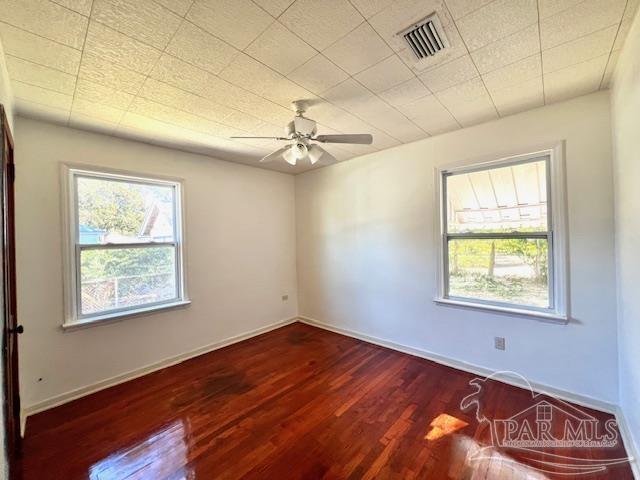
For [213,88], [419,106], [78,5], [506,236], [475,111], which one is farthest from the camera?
[506,236]

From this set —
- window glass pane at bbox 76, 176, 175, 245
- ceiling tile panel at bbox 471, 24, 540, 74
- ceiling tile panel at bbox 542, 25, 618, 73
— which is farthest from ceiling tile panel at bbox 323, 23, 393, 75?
window glass pane at bbox 76, 176, 175, 245

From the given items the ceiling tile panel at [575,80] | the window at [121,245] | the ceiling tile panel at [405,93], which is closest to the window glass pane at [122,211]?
the window at [121,245]

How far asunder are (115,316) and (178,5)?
277 centimetres

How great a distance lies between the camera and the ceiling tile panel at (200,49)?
4.75 feet

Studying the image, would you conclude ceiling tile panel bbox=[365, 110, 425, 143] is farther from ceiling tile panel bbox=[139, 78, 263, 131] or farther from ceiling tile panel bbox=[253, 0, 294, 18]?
ceiling tile panel bbox=[253, 0, 294, 18]

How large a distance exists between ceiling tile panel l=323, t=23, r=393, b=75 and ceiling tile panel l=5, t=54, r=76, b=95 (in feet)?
5.73

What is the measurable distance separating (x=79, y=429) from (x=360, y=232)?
336 cm

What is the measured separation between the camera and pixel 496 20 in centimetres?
143

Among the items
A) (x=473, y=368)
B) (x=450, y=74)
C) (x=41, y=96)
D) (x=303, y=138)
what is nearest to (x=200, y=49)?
(x=303, y=138)

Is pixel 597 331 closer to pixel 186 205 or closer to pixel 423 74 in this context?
pixel 423 74

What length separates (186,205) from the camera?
10.9 feet

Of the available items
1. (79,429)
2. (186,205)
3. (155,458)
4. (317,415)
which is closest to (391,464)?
(317,415)

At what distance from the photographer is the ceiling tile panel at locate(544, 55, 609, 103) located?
182 cm

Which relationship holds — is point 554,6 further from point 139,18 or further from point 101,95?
point 101,95
